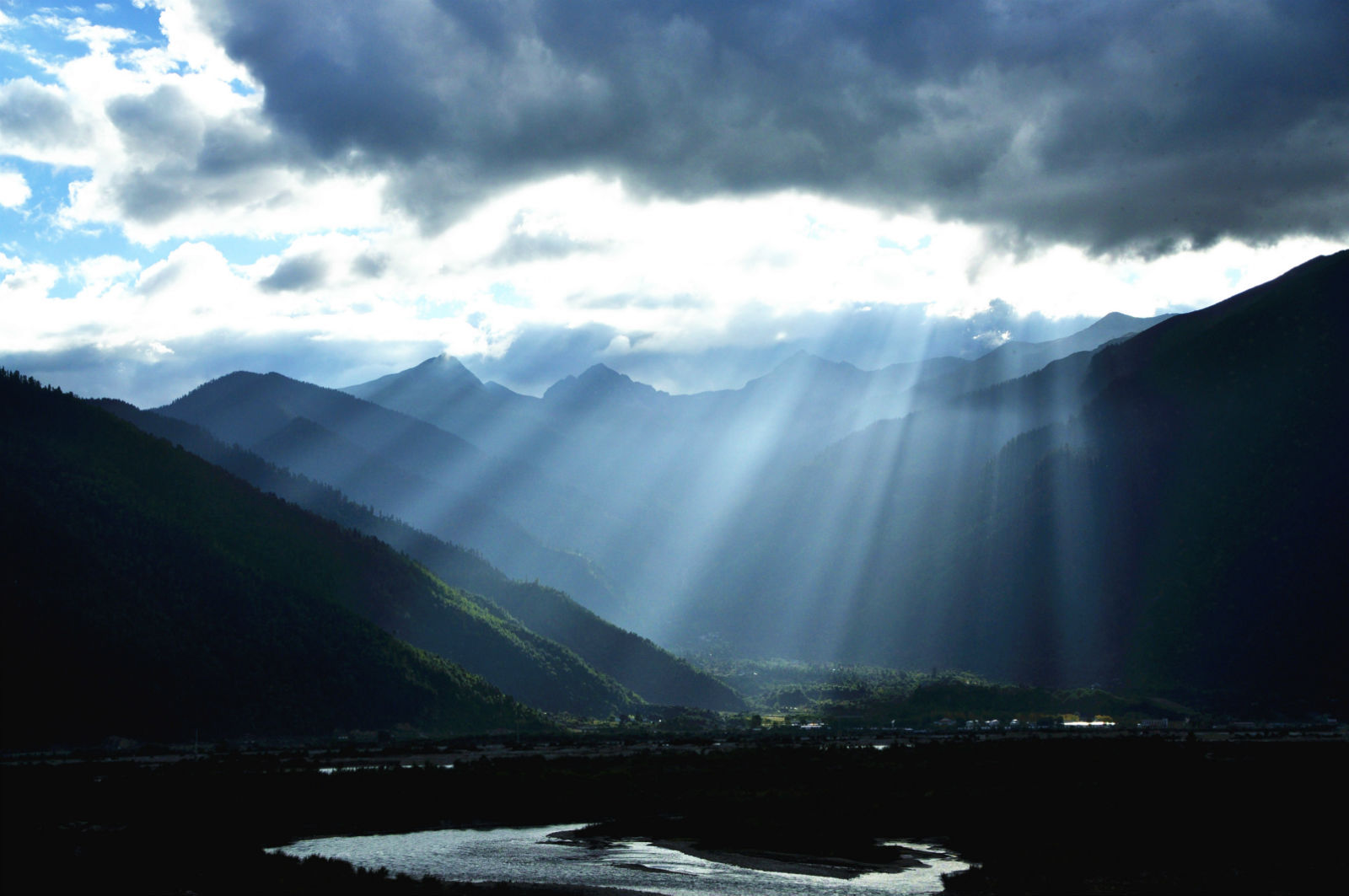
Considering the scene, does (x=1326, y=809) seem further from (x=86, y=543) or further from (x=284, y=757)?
(x=86, y=543)

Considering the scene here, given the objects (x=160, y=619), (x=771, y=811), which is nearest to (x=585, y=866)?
(x=771, y=811)

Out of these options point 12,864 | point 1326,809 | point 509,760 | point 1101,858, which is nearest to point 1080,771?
point 1326,809

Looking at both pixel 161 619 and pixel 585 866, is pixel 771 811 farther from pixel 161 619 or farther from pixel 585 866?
pixel 161 619

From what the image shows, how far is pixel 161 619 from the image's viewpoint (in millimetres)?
152125

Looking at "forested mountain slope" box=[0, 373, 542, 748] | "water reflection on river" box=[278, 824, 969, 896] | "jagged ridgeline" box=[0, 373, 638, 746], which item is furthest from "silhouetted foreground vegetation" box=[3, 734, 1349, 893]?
"forested mountain slope" box=[0, 373, 542, 748]

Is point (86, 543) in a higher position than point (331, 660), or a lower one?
higher

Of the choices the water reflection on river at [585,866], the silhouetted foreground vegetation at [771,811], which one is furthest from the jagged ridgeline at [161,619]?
the water reflection on river at [585,866]

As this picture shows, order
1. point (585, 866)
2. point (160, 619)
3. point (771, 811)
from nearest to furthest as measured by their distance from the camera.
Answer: point (585, 866) → point (771, 811) → point (160, 619)

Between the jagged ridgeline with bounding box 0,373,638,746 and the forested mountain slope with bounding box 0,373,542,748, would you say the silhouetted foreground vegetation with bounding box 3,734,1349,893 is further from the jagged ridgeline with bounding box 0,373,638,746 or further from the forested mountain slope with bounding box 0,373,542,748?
the forested mountain slope with bounding box 0,373,542,748

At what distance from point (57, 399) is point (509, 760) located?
452ft

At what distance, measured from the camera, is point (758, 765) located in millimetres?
97250

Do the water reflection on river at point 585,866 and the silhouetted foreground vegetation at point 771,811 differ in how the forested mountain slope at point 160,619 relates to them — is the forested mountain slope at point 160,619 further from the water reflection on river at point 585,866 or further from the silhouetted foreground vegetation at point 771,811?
the water reflection on river at point 585,866

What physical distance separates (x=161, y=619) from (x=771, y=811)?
389ft

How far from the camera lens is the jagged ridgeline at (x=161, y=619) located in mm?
134250
